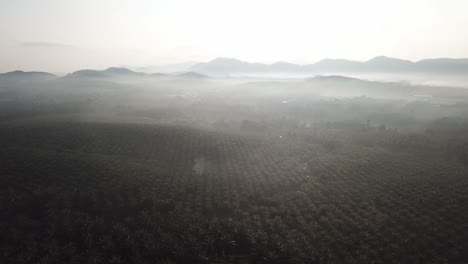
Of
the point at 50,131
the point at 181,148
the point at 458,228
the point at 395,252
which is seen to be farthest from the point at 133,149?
the point at 458,228

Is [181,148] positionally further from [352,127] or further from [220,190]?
[352,127]

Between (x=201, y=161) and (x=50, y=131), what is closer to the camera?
(x=201, y=161)

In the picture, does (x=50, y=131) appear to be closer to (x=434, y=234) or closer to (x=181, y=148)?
(x=181, y=148)

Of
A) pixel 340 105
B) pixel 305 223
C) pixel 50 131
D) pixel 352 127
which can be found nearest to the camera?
pixel 305 223

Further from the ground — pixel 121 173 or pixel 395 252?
pixel 121 173

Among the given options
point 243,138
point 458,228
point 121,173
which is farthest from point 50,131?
point 458,228

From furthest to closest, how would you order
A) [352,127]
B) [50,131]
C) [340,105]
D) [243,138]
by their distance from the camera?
[340,105], [352,127], [243,138], [50,131]
